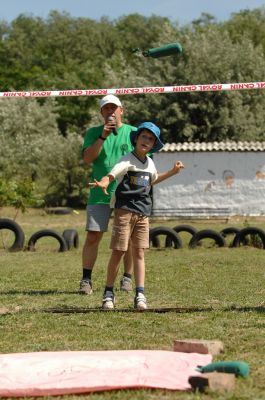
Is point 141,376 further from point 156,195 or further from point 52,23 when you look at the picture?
point 52,23

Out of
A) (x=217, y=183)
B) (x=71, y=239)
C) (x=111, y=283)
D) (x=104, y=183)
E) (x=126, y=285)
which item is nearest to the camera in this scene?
(x=104, y=183)

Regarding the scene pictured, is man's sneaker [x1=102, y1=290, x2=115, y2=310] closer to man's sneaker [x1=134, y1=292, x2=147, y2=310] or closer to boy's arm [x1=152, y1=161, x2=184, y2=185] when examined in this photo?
man's sneaker [x1=134, y1=292, x2=147, y2=310]

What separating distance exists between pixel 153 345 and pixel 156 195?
993 inches

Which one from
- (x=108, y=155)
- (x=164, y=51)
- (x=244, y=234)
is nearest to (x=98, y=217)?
(x=108, y=155)

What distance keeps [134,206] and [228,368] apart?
3074 mm

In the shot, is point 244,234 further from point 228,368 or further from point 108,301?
point 228,368

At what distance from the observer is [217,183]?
30.6 meters

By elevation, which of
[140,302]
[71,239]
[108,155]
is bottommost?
[140,302]

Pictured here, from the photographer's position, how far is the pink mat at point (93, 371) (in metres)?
4.47

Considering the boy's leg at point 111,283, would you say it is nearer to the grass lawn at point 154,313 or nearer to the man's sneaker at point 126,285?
the grass lawn at point 154,313

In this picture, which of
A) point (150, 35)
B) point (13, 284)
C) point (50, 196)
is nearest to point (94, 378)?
point (13, 284)

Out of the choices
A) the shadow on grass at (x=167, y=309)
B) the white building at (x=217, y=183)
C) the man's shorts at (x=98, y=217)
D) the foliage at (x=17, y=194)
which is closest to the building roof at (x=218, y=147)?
the white building at (x=217, y=183)

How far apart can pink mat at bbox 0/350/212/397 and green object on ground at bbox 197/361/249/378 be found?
0.12 meters

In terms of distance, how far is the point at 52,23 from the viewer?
76.0m
